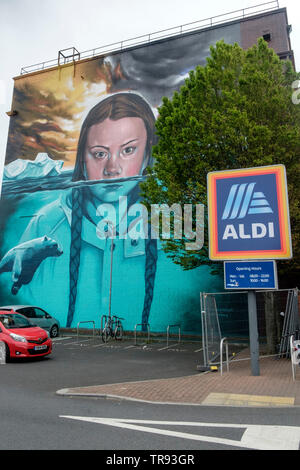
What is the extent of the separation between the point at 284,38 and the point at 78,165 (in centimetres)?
1344

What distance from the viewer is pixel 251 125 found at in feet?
36.0

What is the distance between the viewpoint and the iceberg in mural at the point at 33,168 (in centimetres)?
2306

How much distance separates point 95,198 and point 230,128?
466 inches

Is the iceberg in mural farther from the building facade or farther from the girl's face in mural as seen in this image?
the girl's face in mural

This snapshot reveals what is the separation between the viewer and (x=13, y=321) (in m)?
12.5

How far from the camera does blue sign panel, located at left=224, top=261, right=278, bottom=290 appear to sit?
32.2ft

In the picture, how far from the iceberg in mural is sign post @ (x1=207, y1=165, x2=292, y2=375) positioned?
48.8 ft

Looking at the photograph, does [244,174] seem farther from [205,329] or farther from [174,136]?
[205,329]

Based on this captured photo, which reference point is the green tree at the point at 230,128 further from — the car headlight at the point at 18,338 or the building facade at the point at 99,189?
the building facade at the point at 99,189

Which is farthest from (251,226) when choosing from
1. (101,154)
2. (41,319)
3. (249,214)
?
(101,154)

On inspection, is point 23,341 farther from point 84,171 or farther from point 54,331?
point 84,171

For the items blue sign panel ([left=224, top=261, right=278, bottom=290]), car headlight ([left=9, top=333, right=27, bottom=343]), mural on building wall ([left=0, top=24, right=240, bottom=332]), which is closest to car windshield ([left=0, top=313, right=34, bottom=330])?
car headlight ([left=9, top=333, right=27, bottom=343])

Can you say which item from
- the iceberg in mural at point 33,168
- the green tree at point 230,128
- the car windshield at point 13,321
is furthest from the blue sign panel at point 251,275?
the iceberg in mural at point 33,168
